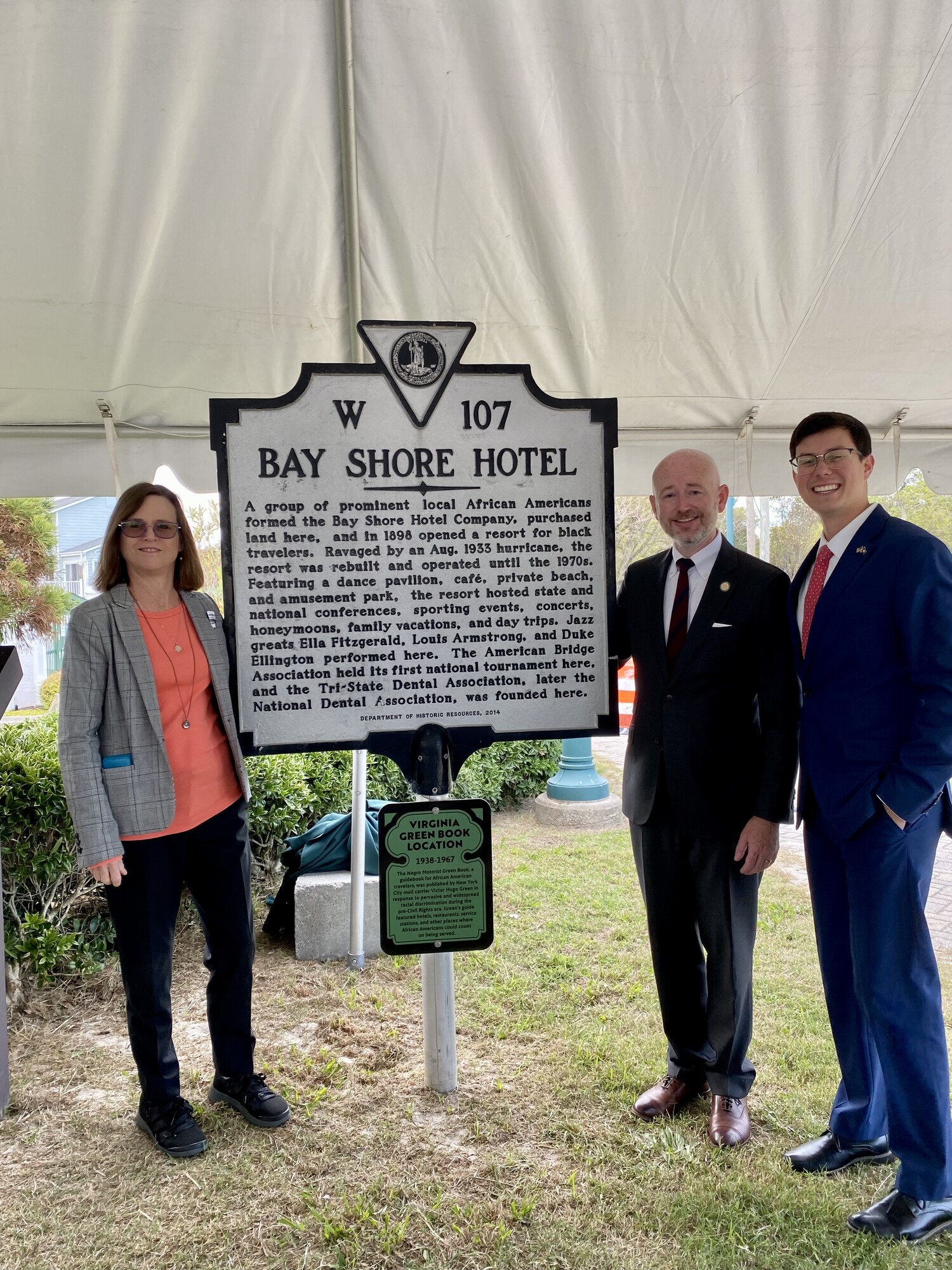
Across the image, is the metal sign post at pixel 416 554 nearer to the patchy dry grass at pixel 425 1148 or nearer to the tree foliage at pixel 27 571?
the patchy dry grass at pixel 425 1148

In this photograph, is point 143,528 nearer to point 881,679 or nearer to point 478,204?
point 478,204

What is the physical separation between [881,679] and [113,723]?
95.5 inches

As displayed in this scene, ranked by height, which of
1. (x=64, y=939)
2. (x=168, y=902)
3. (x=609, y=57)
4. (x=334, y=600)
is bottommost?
(x=64, y=939)

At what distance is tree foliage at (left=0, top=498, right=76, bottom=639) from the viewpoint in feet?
34.7

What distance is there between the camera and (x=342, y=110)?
2660 millimetres

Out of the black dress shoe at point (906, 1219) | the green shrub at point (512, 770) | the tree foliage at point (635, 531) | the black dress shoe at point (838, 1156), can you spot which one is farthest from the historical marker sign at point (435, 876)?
the tree foliage at point (635, 531)

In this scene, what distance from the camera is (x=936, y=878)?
7.09 meters

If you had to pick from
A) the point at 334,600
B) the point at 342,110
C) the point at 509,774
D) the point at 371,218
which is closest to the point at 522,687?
the point at 334,600

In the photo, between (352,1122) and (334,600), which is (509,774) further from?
(334,600)

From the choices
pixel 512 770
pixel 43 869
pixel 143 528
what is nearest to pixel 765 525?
pixel 512 770

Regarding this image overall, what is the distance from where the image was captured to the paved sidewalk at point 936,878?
18.5 feet

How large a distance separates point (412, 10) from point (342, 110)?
1.16 ft

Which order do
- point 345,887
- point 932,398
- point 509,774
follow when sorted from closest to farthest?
point 932,398, point 345,887, point 509,774

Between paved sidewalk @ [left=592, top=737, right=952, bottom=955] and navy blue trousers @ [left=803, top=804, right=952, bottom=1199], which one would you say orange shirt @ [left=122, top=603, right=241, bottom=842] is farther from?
paved sidewalk @ [left=592, top=737, right=952, bottom=955]
